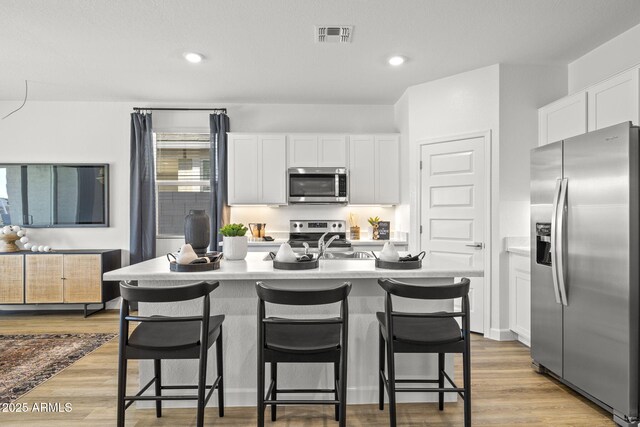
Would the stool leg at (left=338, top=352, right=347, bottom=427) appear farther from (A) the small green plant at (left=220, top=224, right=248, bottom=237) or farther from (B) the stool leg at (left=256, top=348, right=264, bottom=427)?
(A) the small green plant at (left=220, top=224, right=248, bottom=237)

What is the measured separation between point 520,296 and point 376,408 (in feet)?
6.24

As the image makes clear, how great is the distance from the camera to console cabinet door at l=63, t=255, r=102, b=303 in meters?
4.47

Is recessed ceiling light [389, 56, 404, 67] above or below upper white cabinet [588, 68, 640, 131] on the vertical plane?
above

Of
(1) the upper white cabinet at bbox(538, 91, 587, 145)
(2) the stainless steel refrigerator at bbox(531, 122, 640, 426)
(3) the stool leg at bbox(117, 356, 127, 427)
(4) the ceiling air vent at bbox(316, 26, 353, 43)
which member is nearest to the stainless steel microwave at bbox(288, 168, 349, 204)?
(4) the ceiling air vent at bbox(316, 26, 353, 43)

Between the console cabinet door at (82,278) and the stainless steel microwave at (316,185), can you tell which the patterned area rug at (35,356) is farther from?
the stainless steel microwave at (316,185)

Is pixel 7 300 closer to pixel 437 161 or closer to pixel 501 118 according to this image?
pixel 437 161

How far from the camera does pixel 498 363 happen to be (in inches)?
124

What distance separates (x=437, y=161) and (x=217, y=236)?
271 centimetres

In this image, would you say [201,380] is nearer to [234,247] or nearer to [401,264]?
[234,247]

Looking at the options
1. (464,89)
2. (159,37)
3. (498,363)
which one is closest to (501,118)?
(464,89)

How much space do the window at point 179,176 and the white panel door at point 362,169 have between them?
1.88 metres

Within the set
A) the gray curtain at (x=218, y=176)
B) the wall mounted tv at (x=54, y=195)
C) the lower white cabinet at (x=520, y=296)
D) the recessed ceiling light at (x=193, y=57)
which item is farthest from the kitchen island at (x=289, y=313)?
the wall mounted tv at (x=54, y=195)

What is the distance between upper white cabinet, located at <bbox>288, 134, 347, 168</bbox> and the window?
1.20m

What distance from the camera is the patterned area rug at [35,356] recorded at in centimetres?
279
